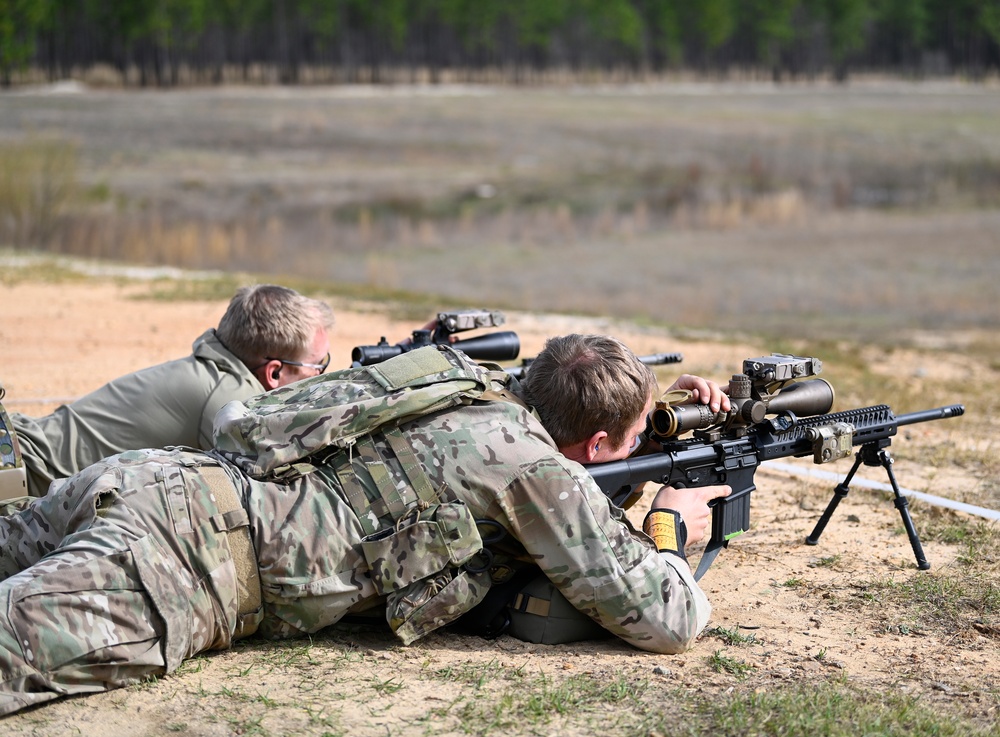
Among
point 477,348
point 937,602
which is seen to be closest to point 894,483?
point 937,602

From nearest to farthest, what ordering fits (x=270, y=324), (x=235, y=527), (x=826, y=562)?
(x=235, y=527) → (x=270, y=324) → (x=826, y=562)

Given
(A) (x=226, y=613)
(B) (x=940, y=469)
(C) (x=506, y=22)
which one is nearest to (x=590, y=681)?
(A) (x=226, y=613)

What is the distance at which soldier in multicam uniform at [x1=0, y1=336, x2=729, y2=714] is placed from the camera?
3492 mm

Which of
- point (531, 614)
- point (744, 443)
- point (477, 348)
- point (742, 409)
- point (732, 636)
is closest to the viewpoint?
point (531, 614)

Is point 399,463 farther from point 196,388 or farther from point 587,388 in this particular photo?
point 196,388

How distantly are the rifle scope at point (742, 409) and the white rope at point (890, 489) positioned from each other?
0.88m

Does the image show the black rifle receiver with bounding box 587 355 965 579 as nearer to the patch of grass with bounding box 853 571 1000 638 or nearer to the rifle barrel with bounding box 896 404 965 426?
the rifle barrel with bounding box 896 404 965 426

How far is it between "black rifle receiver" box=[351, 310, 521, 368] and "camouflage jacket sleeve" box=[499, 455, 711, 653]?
5.54 ft

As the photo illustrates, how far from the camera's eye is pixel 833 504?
506 cm

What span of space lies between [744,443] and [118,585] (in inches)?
89.1

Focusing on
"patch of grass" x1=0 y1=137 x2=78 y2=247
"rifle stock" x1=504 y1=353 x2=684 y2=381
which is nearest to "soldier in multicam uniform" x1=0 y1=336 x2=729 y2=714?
"rifle stock" x1=504 y1=353 x2=684 y2=381

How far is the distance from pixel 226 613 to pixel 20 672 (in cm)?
60

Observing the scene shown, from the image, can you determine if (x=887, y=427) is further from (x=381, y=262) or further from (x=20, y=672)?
(x=381, y=262)

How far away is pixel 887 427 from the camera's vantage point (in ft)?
15.7
